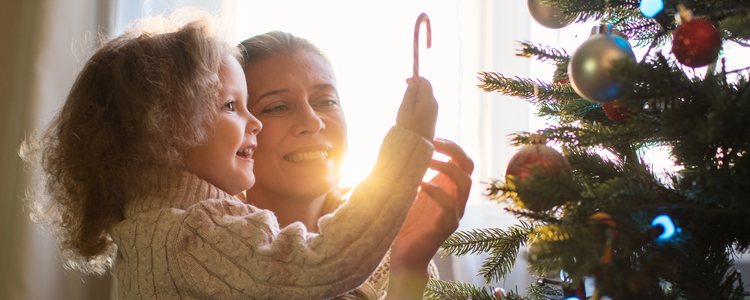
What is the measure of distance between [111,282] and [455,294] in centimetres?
115

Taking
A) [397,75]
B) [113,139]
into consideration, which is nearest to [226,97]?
[113,139]

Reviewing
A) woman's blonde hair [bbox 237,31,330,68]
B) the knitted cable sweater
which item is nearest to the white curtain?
woman's blonde hair [bbox 237,31,330,68]

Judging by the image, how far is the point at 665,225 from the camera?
1.97 ft

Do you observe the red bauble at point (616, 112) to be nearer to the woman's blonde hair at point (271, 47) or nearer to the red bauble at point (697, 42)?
the red bauble at point (697, 42)

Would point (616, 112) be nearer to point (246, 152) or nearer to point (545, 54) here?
point (545, 54)

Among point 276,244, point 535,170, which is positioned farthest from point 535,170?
point 276,244

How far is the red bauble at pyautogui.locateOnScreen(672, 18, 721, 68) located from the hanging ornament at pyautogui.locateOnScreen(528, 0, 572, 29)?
0.71 ft

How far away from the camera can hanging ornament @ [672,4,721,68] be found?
0.65m

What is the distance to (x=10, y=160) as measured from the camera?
1773 millimetres

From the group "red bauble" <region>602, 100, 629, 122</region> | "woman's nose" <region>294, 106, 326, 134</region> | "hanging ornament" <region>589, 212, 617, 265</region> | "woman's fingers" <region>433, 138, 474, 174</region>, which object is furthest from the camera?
"woman's nose" <region>294, 106, 326, 134</region>

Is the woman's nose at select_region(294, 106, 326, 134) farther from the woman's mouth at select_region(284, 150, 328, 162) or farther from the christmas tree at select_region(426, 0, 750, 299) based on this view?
the christmas tree at select_region(426, 0, 750, 299)

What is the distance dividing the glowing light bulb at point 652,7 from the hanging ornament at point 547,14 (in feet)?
0.55

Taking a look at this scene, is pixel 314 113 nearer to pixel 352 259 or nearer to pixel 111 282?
pixel 352 259

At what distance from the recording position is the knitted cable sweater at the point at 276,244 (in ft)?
2.62
